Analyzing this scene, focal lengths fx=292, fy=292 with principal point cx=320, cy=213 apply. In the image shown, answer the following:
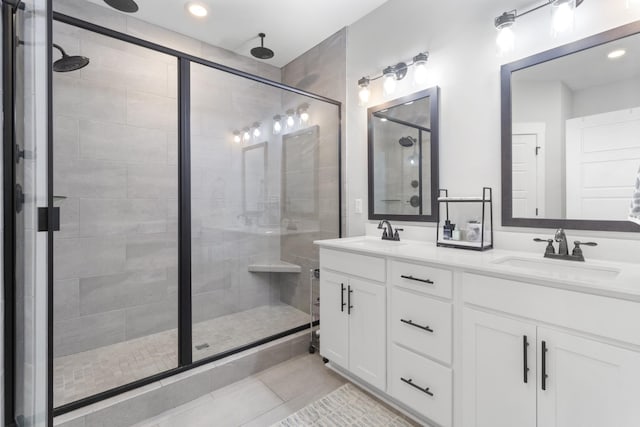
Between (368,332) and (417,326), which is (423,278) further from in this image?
(368,332)

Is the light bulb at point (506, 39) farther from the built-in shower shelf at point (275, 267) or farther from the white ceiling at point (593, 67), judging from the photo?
the built-in shower shelf at point (275, 267)

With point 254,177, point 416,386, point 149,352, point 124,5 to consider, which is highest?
point 124,5

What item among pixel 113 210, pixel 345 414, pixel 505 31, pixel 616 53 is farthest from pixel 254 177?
pixel 616 53

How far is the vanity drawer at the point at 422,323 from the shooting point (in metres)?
1.37

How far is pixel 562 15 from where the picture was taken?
1363 millimetres

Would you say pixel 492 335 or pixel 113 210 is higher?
pixel 113 210

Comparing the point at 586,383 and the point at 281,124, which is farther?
the point at 281,124

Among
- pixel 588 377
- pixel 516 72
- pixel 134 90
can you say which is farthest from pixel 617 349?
pixel 134 90

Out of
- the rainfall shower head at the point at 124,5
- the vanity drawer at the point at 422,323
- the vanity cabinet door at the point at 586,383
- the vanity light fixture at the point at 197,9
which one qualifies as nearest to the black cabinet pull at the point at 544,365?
the vanity cabinet door at the point at 586,383

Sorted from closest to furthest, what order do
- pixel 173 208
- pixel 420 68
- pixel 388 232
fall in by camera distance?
1. pixel 420 68
2. pixel 388 232
3. pixel 173 208

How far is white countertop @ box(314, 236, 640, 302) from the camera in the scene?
961 millimetres

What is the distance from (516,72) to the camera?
1.59m

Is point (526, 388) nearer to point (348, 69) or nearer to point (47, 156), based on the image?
point (47, 156)

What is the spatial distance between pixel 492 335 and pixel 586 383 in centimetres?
30
